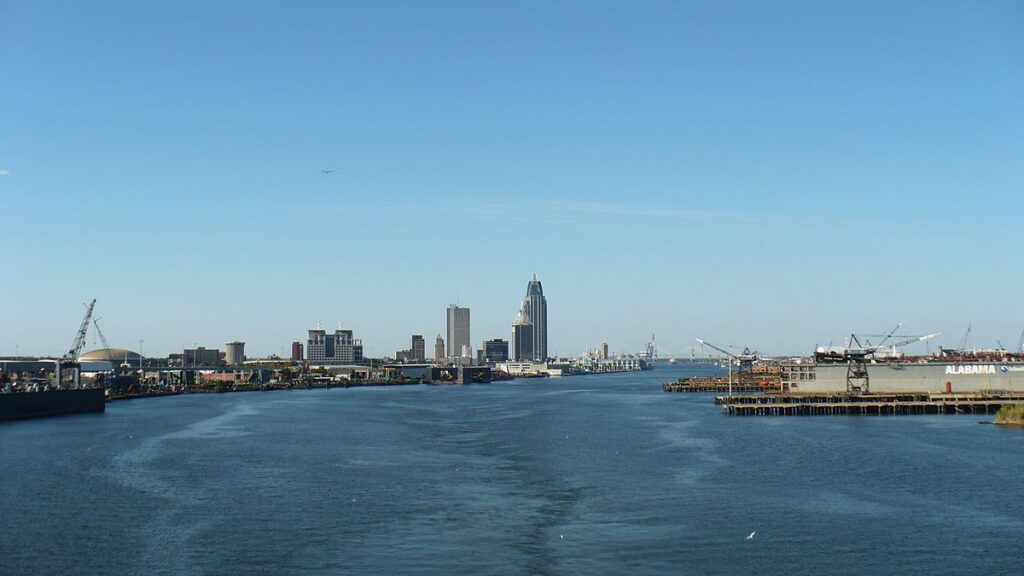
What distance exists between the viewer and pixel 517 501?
43.9 metres

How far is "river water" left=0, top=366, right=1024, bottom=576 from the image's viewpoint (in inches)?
1337

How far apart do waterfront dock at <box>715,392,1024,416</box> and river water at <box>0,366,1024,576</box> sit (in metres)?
17.0

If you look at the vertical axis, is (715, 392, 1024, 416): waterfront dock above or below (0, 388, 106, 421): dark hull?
below

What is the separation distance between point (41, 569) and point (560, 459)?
31531mm

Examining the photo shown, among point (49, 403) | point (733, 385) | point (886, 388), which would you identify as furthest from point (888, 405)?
point (49, 403)

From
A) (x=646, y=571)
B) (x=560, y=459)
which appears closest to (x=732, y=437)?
(x=560, y=459)

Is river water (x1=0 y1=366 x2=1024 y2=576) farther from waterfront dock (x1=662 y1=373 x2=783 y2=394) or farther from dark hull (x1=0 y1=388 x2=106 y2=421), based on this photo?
waterfront dock (x1=662 y1=373 x2=783 y2=394)

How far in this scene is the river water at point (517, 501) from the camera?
34.0 metres

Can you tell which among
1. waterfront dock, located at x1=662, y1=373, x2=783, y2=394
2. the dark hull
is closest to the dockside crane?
the dark hull

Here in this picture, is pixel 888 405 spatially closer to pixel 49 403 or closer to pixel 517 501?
pixel 517 501

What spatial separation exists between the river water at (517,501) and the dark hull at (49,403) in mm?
14865

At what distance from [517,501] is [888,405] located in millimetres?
63911

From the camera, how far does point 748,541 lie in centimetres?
3631

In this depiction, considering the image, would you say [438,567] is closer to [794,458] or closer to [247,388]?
[794,458]
